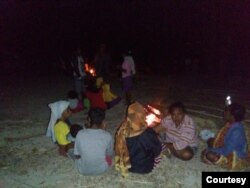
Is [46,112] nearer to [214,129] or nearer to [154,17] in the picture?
[214,129]

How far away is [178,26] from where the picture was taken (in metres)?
23.5

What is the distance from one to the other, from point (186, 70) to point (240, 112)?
47.5 ft

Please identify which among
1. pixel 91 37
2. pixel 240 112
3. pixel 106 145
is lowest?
pixel 106 145

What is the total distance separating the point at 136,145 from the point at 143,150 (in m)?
0.14

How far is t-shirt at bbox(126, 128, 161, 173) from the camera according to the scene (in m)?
6.00

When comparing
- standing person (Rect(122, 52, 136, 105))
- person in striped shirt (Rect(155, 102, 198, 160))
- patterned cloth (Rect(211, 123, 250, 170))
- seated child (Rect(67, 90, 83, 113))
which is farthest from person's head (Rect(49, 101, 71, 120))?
standing person (Rect(122, 52, 136, 105))

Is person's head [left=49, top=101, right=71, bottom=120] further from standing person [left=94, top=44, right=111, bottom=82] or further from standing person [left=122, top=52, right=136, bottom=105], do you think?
standing person [left=94, top=44, right=111, bottom=82]

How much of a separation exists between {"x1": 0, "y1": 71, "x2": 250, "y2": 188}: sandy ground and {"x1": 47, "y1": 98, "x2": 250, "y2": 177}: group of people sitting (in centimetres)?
17

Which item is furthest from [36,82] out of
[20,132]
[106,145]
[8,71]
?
[106,145]

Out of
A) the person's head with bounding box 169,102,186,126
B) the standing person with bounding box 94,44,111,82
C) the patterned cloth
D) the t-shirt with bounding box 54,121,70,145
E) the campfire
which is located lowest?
the patterned cloth

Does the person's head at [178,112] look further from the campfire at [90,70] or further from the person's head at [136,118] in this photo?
the campfire at [90,70]

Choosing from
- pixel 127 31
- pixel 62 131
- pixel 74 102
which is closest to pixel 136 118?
pixel 62 131

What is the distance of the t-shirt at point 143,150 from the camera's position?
6.00 metres

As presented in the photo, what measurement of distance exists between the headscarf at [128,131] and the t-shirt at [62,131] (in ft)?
3.87
